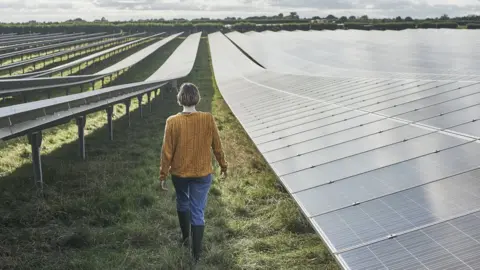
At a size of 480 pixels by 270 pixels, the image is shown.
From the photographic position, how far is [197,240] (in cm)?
617

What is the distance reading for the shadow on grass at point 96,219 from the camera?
6.52 meters

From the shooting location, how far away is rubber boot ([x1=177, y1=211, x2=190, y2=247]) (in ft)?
21.1

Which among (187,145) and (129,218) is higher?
(187,145)

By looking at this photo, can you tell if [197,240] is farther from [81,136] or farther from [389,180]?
[81,136]

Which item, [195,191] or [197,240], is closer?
[195,191]

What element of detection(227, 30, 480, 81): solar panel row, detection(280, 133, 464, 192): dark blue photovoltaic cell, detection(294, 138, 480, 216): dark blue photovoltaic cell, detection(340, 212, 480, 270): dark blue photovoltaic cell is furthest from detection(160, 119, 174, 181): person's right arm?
detection(227, 30, 480, 81): solar panel row

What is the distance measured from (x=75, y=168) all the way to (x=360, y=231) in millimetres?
7485

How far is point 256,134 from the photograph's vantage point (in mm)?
11438

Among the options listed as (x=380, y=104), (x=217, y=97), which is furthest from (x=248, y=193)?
(x=217, y=97)

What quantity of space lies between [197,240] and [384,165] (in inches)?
114

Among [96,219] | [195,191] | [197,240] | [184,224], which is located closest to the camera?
[195,191]

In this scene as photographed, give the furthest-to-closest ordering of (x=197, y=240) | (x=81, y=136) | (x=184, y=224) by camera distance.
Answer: (x=81, y=136) < (x=184, y=224) < (x=197, y=240)

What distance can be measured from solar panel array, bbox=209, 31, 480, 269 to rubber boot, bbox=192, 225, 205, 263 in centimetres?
137

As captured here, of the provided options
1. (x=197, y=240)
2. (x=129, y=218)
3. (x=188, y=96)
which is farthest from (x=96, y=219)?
(x=188, y=96)
